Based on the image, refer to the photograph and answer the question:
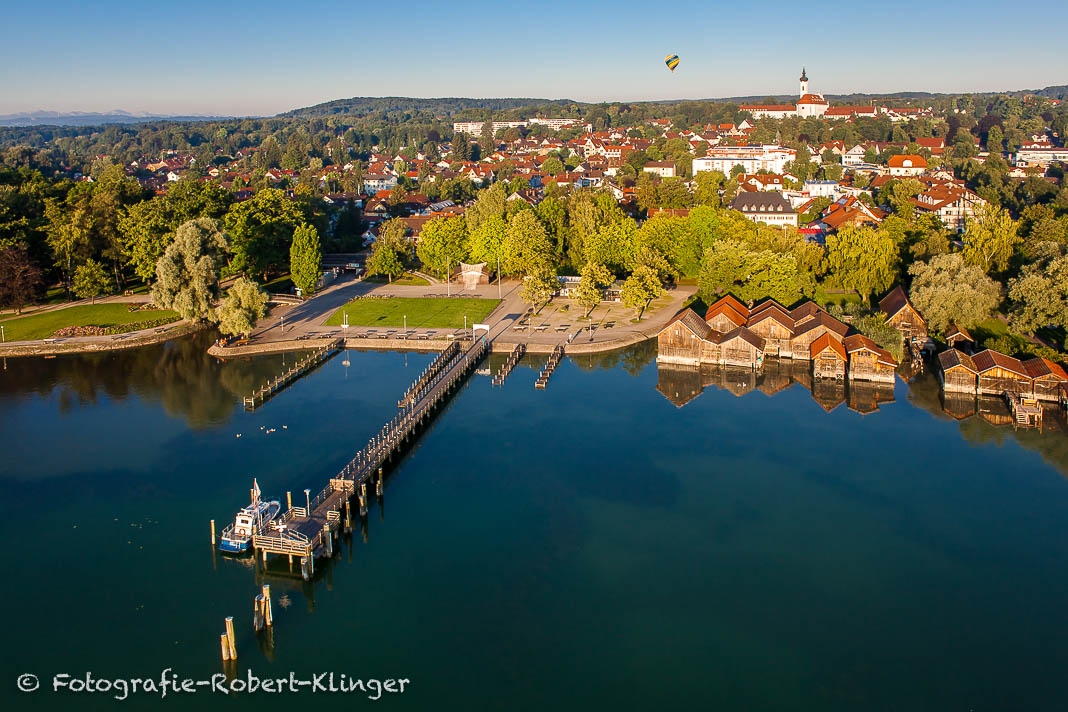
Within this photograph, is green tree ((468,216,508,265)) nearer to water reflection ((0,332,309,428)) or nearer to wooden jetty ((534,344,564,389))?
wooden jetty ((534,344,564,389))

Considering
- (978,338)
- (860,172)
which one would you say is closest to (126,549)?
(978,338)

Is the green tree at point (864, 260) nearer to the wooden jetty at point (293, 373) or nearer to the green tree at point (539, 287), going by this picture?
the green tree at point (539, 287)

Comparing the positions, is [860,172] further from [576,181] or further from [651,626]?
[651,626]

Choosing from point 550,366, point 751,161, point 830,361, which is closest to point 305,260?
point 550,366

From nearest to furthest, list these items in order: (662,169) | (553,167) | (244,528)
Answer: (244,528) → (662,169) → (553,167)

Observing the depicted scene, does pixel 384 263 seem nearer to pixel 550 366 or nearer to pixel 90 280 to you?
pixel 90 280

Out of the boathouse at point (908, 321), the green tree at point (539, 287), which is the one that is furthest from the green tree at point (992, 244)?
the green tree at point (539, 287)
